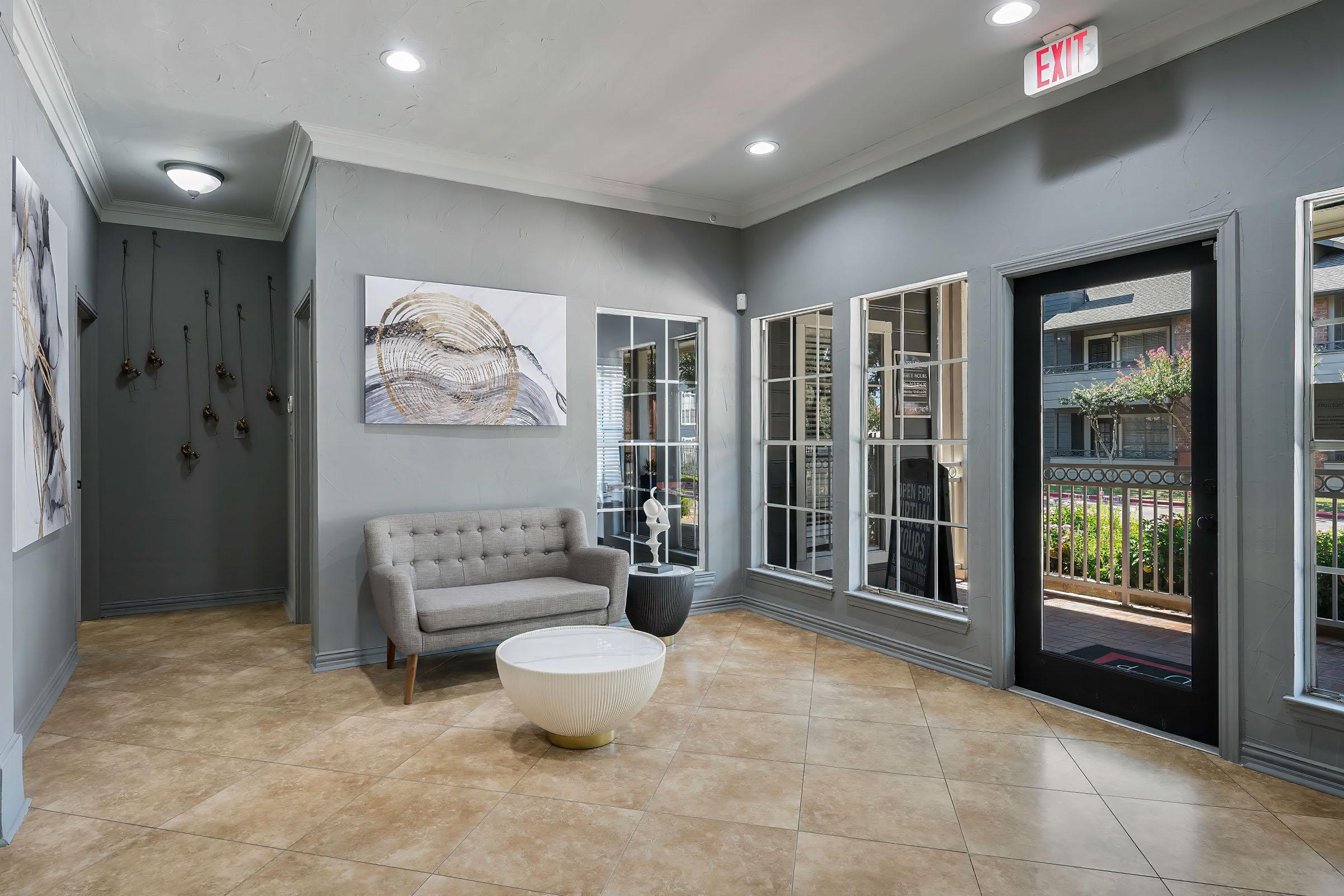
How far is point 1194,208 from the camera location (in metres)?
2.83

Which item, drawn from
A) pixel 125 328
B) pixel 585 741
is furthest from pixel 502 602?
pixel 125 328

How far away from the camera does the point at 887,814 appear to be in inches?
93.0

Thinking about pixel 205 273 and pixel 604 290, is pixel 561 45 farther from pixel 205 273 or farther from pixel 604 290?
pixel 205 273

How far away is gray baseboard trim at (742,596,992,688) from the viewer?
144 inches

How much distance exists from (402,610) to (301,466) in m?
1.76

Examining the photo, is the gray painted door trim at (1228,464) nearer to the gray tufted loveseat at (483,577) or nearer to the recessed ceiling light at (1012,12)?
the recessed ceiling light at (1012,12)

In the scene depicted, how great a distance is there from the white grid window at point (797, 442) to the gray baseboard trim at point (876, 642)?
0.27 metres

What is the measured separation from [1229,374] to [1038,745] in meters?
1.54

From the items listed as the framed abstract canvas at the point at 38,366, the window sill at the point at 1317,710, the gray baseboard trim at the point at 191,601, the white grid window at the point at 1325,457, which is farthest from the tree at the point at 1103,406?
the gray baseboard trim at the point at 191,601

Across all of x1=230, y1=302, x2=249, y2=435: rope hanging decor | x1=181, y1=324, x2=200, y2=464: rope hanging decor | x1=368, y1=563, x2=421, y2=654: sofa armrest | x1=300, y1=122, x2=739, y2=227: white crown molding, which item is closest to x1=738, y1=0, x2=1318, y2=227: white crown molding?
x1=300, y1=122, x2=739, y2=227: white crown molding

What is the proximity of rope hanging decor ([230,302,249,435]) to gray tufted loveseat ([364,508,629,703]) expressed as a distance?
224 cm

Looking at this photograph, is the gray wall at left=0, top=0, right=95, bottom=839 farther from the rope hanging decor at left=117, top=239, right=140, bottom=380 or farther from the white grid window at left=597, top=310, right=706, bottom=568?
the white grid window at left=597, top=310, right=706, bottom=568

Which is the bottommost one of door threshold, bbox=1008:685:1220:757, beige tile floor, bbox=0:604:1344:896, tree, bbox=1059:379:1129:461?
beige tile floor, bbox=0:604:1344:896

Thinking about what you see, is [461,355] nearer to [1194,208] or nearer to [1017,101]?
[1017,101]
